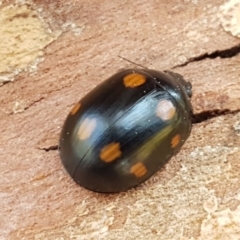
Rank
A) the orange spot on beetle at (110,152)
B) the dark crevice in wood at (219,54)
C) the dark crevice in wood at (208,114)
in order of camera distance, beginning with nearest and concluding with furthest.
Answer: the orange spot on beetle at (110,152) < the dark crevice in wood at (208,114) < the dark crevice in wood at (219,54)

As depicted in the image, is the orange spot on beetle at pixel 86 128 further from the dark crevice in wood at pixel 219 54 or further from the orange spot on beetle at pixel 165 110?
the dark crevice in wood at pixel 219 54

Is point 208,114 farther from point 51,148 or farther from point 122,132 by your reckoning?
point 51,148

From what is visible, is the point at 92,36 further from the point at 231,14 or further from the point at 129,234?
the point at 129,234

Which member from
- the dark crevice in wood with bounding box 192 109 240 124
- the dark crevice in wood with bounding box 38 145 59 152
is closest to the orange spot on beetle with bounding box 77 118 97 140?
the dark crevice in wood with bounding box 38 145 59 152

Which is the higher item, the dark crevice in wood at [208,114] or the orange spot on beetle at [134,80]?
the orange spot on beetle at [134,80]

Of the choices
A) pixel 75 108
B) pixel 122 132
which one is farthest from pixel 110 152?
pixel 75 108

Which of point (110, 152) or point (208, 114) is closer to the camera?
point (110, 152)

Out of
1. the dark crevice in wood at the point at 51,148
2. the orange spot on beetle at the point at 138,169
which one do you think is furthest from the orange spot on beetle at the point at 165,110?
the dark crevice in wood at the point at 51,148

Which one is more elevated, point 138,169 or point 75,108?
point 75,108

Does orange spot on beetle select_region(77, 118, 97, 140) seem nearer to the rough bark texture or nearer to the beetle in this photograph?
the beetle
